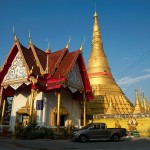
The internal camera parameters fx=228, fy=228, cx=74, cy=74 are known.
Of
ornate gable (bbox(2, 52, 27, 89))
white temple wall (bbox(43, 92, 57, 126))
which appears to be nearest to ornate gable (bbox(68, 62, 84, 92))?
white temple wall (bbox(43, 92, 57, 126))

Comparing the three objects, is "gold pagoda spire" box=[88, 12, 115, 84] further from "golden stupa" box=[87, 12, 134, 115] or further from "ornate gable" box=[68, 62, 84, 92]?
"ornate gable" box=[68, 62, 84, 92]

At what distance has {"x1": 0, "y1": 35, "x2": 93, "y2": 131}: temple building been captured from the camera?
18453 millimetres

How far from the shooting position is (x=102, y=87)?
29.4 meters

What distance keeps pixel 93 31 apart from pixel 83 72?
640 inches

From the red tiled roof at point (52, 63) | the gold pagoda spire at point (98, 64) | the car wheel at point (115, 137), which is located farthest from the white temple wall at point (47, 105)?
the gold pagoda spire at point (98, 64)

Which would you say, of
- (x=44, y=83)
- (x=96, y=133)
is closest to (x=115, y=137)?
(x=96, y=133)

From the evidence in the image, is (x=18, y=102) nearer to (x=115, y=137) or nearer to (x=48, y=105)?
(x=48, y=105)

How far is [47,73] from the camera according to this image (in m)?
19.1

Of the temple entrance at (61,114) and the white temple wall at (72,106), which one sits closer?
the temple entrance at (61,114)

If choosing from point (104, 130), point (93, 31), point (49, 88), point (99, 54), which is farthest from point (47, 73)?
point (93, 31)

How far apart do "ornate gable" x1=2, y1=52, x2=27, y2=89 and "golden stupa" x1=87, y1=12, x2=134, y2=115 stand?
30.0 ft

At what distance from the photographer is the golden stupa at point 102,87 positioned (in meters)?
27.0

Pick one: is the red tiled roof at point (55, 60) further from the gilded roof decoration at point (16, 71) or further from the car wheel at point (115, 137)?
the car wheel at point (115, 137)

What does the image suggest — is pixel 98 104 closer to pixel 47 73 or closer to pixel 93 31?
pixel 47 73
